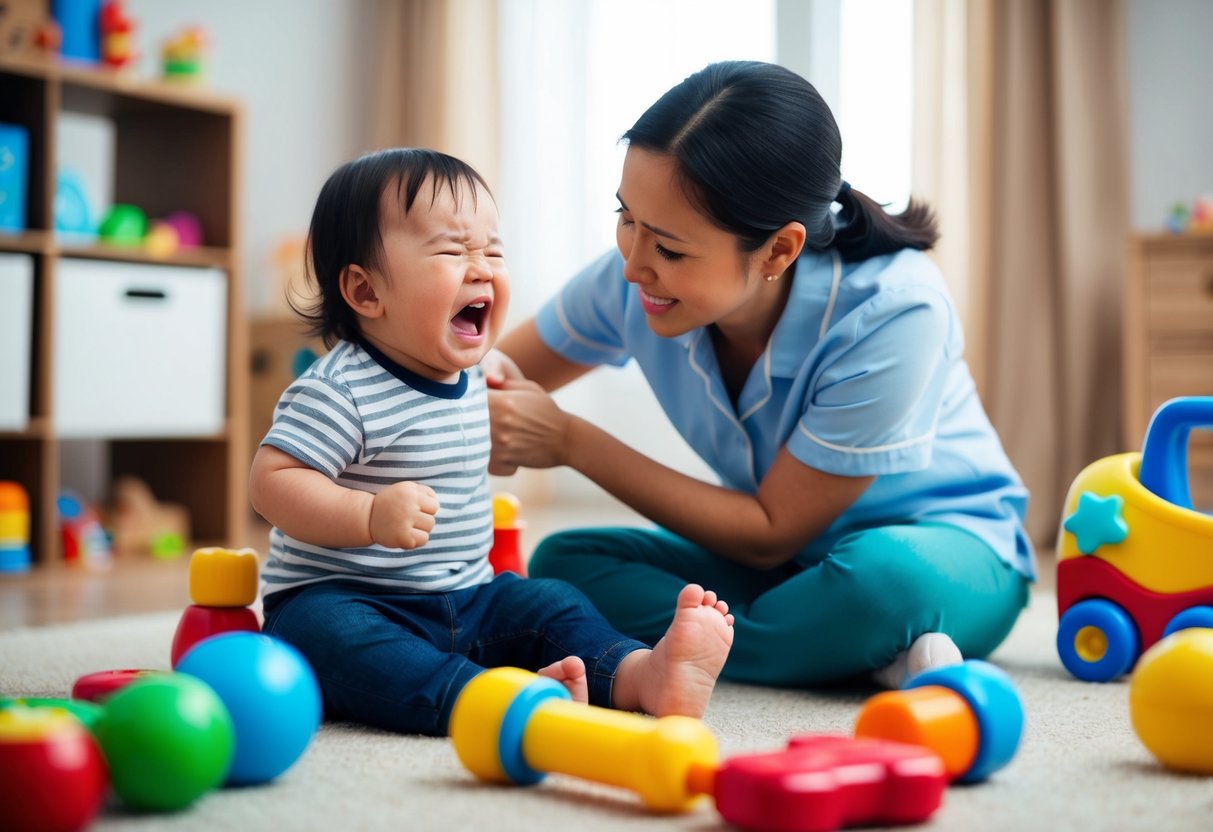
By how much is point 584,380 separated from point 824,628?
2346mm

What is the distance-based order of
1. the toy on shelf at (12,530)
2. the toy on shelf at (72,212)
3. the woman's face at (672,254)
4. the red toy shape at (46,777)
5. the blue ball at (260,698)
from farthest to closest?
the toy on shelf at (72,212), the toy on shelf at (12,530), the woman's face at (672,254), the blue ball at (260,698), the red toy shape at (46,777)

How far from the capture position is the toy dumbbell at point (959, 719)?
80 cm

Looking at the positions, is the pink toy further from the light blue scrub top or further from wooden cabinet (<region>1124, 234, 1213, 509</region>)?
wooden cabinet (<region>1124, 234, 1213, 509</region>)

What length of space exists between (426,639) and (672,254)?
42cm

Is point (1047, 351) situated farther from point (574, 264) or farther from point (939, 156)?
point (574, 264)

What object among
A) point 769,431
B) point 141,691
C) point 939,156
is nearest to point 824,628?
point 769,431

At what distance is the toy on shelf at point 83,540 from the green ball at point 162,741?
1741 millimetres

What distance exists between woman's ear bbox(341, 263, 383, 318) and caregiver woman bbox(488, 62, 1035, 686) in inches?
7.4

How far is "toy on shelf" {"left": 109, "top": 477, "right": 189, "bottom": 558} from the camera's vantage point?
101 inches

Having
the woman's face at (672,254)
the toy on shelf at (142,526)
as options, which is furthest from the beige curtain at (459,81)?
the woman's face at (672,254)

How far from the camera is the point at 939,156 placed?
9.34 ft

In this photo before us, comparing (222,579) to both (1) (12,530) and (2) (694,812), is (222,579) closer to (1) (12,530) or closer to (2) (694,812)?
(2) (694,812)

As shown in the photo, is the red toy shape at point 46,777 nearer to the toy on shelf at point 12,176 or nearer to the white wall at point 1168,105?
the toy on shelf at point 12,176

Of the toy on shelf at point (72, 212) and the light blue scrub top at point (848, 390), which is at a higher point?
the toy on shelf at point (72, 212)
